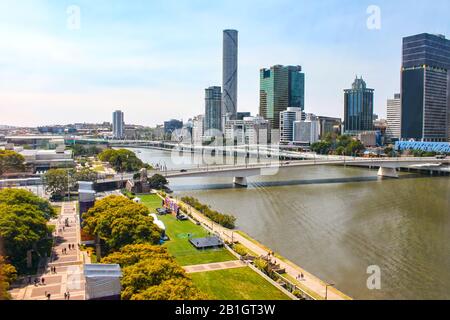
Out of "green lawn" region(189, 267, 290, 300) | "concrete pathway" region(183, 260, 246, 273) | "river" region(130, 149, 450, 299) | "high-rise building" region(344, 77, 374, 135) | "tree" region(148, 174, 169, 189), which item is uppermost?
"high-rise building" region(344, 77, 374, 135)

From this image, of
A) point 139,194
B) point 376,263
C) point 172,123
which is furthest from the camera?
point 172,123

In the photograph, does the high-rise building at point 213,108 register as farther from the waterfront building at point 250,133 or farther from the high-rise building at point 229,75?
the waterfront building at point 250,133

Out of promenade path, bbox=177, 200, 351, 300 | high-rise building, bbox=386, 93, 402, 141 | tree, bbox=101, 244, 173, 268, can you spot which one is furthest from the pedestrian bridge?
high-rise building, bbox=386, 93, 402, 141

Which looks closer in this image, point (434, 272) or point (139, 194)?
point (434, 272)

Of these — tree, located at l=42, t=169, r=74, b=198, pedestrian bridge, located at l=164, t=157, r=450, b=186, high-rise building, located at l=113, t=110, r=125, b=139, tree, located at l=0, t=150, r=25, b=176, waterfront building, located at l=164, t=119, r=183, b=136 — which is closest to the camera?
tree, located at l=42, t=169, r=74, b=198

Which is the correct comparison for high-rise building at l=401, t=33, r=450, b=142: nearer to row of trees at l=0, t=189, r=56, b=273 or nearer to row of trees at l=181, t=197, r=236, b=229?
row of trees at l=181, t=197, r=236, b=229

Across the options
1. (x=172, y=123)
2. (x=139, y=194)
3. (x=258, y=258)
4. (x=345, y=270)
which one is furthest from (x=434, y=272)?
(x=172, y=123)
